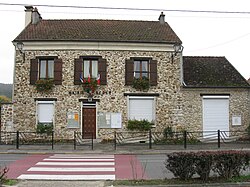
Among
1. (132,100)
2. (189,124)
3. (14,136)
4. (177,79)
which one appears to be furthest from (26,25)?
(189,124)

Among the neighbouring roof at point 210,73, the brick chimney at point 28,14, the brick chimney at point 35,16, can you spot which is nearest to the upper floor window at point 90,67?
the brick chimney at point 35,16

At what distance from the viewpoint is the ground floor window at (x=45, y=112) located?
19.9 m

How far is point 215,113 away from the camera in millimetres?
20719

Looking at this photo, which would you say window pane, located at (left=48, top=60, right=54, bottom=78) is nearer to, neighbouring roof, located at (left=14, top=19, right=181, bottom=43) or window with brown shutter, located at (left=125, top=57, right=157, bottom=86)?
neighbouring roof, located at (left=14, top=19, right=181, bottom=43)

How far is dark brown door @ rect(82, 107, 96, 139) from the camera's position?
1992 cm

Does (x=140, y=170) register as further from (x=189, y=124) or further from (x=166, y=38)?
(x=166, y=38)

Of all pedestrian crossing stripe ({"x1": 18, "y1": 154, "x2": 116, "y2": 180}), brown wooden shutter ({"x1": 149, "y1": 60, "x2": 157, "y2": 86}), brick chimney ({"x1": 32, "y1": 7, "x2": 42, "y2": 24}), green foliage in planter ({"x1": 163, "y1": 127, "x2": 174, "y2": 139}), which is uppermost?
brick chimney ({"x1": 32, "y1": 7, "x2": 42, "y2": 24})

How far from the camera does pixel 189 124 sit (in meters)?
20.5

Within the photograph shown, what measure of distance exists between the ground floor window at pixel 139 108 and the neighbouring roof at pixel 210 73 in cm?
311

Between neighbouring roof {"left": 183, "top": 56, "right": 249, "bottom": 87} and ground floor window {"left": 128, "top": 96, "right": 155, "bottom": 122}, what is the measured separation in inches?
122

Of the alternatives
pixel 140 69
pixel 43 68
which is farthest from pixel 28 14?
pixel 140 69

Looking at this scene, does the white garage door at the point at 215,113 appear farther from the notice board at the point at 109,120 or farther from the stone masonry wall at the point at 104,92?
the notice board at the point at 109,120

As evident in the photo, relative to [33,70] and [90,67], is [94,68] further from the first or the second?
[33,70]

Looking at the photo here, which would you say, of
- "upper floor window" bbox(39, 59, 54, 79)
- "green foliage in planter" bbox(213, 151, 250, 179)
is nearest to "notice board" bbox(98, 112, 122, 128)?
"upper floor window" bbox(39, 59, 54, 79)
